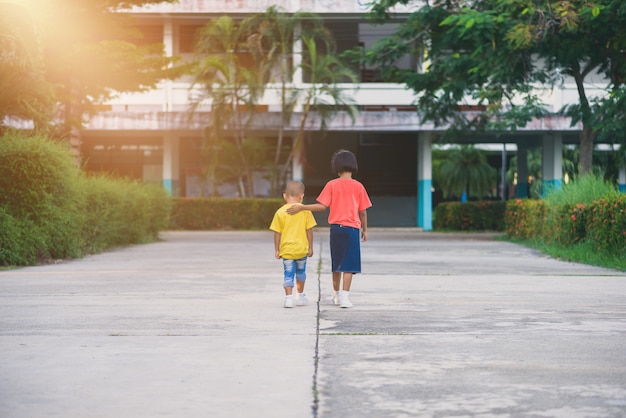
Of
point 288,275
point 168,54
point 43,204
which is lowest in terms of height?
point 288,275

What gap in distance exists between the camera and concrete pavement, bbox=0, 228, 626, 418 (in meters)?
5.38

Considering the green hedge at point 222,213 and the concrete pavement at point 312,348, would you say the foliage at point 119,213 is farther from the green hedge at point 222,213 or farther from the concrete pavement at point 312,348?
the green hedge at point 222,213

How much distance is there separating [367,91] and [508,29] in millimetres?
17843

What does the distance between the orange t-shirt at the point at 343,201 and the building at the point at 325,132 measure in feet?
88.3

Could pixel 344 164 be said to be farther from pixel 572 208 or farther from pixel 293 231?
pixel 572 208

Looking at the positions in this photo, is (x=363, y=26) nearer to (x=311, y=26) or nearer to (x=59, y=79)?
(x=311, y=26)

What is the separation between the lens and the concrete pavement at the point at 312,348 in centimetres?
538

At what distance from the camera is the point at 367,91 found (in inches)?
1639

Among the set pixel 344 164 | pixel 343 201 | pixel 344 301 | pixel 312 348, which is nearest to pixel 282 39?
pixel 344 164

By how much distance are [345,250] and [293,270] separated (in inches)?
20.9

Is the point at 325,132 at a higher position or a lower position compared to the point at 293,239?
higher

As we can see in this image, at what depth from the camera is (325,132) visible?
41.5m

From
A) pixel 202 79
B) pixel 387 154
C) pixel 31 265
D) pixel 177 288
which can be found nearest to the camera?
pixel 177 288

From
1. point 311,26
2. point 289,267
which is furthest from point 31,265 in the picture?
point 311,26
